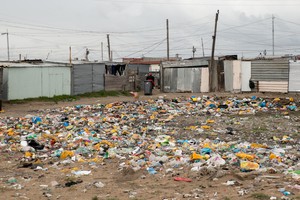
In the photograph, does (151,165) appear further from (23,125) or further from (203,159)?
(23,125)

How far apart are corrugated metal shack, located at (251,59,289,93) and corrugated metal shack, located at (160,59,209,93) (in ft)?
9.82

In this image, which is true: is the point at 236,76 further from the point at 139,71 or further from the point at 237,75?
the point at 139,71

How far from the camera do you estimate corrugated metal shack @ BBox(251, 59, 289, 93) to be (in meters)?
23.1

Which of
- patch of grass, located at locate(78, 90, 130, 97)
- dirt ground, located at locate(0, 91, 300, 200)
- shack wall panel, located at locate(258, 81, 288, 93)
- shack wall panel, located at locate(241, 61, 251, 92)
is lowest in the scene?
dirt ground, located at locate(0, 91, 300, 200)

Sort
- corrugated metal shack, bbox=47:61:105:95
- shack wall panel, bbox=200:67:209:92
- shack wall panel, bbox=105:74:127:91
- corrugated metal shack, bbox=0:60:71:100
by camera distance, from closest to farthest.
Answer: corrugated metal shack, bbox=0:60:71:100 < corrugated metal shack, bbox=47:61:105:95 < shack wall panel, bbox=200:67:209:92 < shack wall panel, bbox=105:74:127:91

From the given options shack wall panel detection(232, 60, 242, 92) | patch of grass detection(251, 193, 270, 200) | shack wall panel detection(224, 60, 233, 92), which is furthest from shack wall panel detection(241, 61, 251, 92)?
patch of grass detection(251, 193, 270, 200)

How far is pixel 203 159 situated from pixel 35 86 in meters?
15.6

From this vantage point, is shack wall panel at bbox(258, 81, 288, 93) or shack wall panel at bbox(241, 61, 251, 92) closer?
shack wall panel at bbox(258, 81, 288, 93)

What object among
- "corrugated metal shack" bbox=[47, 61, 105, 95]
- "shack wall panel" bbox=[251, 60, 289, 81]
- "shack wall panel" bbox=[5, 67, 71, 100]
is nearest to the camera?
"shack wall panel" bbox=[5, 67, 71, 100]

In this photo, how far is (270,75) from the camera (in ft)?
77.8

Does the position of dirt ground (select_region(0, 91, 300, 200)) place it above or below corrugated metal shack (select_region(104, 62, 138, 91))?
below

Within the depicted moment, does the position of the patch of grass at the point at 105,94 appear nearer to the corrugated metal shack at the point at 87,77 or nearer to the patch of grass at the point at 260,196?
the corrugated metal shack at the point at 87,77

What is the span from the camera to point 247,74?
24.7m

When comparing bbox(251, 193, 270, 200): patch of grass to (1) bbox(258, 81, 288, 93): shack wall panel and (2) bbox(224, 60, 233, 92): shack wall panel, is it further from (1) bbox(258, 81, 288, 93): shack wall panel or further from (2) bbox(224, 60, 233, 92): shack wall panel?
(2) bbox(224, 60, 233, 92): shack wall panel
